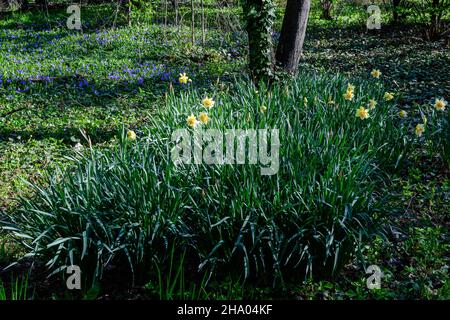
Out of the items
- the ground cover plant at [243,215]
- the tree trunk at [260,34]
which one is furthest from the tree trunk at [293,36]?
the ground cover plant at [243,215]

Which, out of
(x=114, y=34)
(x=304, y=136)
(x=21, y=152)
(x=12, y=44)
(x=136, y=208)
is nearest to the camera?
(x=136, y=208)

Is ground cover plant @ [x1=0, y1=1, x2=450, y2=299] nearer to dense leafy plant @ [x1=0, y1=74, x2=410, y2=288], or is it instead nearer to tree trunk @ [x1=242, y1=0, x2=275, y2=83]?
dense leafy plant @ [x1=0, y1=74, x2=410, y2=288]

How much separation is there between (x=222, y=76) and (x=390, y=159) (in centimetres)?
470

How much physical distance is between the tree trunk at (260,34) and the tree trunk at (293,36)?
57cm

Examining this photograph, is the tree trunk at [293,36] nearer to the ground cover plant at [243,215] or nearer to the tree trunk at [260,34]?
the tree trunk at [260,34]

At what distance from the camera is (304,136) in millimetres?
3430

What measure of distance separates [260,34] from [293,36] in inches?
35.8

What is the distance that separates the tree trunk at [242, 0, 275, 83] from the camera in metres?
6.00

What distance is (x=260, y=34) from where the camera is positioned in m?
6.09

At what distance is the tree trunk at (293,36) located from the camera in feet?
22.2

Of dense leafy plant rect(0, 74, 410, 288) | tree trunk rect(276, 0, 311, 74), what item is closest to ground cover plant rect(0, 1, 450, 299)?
dense leafy plant rect(0, 74, 410, 288)

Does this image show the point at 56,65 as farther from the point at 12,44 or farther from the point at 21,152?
the point at 21,152
